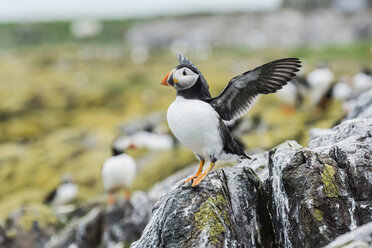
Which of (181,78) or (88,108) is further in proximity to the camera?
(88,108)

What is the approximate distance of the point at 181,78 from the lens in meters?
6.37

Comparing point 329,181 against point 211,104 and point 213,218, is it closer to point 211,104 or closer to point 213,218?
point 213,218

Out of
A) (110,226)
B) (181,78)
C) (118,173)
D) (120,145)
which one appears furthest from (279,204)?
(120,145)

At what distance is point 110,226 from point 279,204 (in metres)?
5.43

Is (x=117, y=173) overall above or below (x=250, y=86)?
below

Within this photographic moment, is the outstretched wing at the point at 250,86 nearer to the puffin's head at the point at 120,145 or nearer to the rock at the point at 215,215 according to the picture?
the rock at the point at 215,215

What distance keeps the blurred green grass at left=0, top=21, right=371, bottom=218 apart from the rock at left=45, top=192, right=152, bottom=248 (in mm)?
5220

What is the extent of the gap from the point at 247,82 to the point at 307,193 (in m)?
1.63

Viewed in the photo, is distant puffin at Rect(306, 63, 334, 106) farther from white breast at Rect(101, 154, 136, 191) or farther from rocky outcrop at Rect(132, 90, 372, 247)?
rocky outcrop at Rect(132, 90, 372, 247)

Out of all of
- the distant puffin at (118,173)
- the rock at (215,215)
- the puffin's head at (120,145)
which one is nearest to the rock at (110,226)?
the distant puffin at (118,173)

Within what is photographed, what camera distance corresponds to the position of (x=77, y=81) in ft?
137

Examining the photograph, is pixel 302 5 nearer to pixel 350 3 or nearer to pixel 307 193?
pixel 350 3

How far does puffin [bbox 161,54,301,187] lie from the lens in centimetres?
617

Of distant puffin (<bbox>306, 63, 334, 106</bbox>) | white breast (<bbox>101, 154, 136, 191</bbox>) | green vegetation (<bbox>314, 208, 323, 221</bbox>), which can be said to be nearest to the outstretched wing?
green vegetation (<bbox>314, 208, 323, 221</bbox>)
